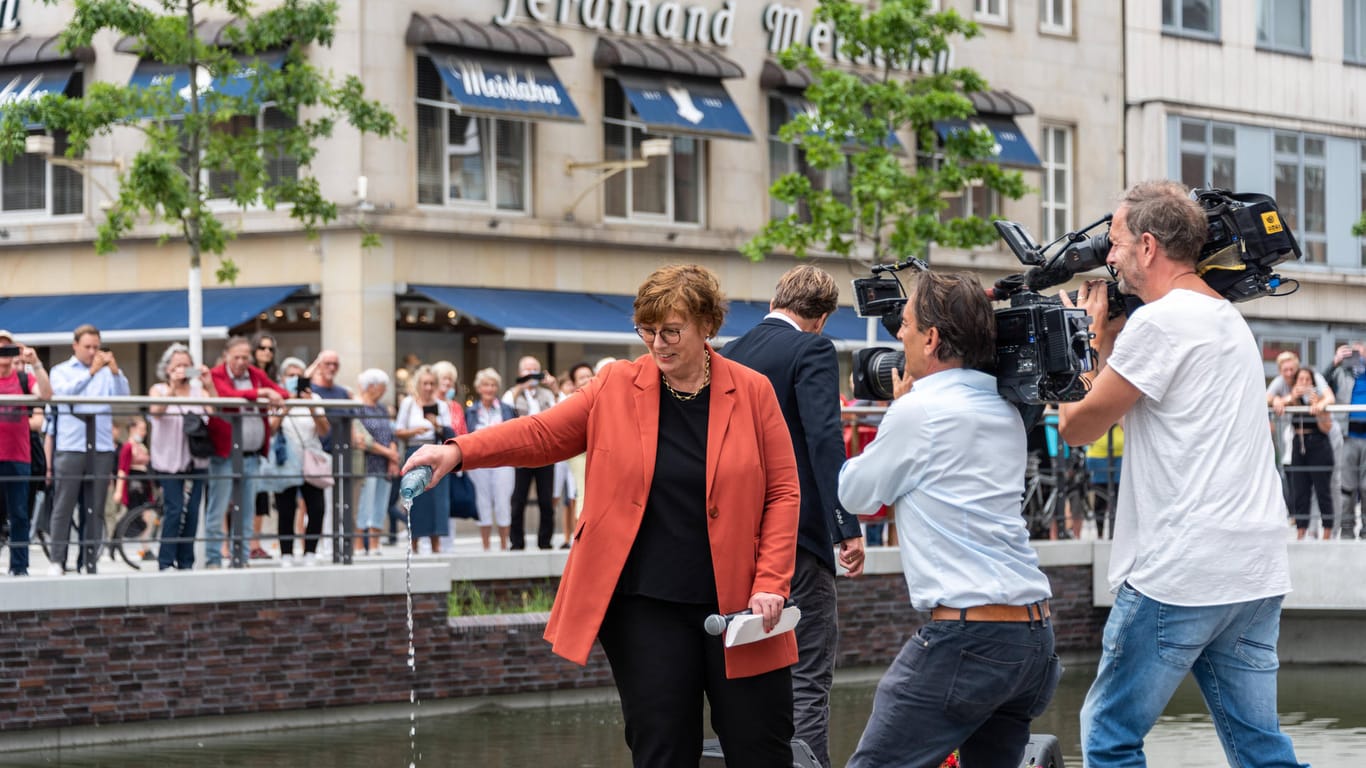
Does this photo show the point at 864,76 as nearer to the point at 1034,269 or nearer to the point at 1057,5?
the point at 1057,5

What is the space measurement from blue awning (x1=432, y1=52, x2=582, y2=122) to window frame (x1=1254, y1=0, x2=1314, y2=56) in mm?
17031

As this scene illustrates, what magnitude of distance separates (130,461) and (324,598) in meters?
1.76

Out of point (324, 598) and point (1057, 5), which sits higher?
point (1057, 5)

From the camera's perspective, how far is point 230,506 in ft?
45.4

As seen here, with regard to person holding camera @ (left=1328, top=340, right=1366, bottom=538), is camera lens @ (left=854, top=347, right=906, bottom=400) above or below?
above

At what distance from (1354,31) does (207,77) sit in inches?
1015

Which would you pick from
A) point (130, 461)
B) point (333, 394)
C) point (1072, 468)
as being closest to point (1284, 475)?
point (1072, 468)

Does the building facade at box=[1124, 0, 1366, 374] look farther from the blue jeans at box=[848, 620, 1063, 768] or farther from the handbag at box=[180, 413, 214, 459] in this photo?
the blue jeans at box=[848, 620, 1063, 768]

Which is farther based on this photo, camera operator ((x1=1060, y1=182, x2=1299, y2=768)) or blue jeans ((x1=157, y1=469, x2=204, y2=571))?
blue jeans ((x1=157, y1=469, x2=204, y2=571))

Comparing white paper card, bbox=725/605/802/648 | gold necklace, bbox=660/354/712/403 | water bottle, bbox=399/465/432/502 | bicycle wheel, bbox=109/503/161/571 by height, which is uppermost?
gold necklace, bbox=660/354/712/403

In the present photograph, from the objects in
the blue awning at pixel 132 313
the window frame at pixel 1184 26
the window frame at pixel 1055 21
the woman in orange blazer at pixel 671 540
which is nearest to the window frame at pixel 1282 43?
the window frame at pixel 1184 26

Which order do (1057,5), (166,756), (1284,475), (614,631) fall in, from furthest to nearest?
(1057,5), (1284,475), (166,756), (614,631)

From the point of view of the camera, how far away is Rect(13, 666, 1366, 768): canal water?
458 inches

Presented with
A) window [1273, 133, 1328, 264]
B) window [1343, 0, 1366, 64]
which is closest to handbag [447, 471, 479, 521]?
window [1273, 133, 1328, 264]
